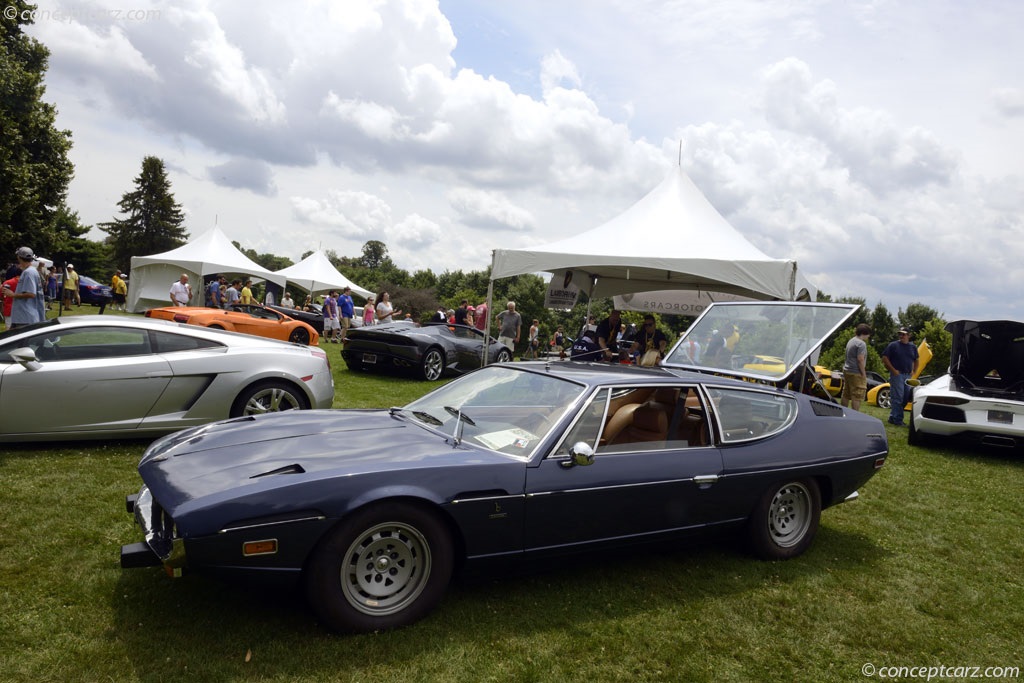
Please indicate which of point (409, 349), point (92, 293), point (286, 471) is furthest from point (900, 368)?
point (92, 293)

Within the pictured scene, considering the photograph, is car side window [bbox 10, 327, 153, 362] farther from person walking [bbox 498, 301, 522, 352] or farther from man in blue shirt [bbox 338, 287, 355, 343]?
man in blue shirt [bbox 338, 287, 355, 343]

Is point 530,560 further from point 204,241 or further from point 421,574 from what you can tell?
point 204,241

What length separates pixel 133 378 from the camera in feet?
18.1

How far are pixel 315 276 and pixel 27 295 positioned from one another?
2010 cm

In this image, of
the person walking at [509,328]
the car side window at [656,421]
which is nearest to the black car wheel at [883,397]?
the person walking at [509,328]

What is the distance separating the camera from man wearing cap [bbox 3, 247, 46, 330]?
307 inches

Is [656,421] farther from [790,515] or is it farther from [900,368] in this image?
[900,368]

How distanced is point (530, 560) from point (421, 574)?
58cm

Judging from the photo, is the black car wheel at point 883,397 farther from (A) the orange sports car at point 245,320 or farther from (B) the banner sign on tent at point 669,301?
(A) the orange sports car at point 245,320

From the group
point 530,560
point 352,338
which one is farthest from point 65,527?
point 352,338

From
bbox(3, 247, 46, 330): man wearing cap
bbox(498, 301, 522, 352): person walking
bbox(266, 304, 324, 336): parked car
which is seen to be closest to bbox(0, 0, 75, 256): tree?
bbox(266, 304, 324, 336): parked car

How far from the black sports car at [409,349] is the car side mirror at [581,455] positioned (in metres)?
8.22

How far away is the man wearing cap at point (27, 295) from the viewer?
780 cm

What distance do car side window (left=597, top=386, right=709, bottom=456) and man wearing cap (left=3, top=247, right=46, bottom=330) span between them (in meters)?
7.35
